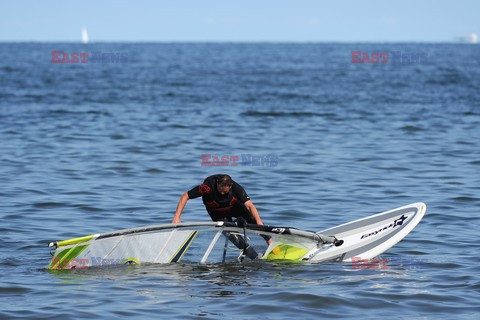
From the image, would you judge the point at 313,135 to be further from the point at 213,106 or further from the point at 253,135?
the point at 213,106

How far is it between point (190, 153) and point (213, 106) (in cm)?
1378

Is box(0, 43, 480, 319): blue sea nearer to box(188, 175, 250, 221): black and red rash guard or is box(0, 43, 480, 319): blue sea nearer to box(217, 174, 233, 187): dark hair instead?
box(188, 175, 250, 221): black and red rash guard

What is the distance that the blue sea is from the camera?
432 inches

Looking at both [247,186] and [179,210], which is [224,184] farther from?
[247,186]

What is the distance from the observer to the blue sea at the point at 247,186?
10961 millimetres

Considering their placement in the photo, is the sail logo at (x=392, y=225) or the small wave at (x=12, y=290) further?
the sail logo at (x=392, y=225)

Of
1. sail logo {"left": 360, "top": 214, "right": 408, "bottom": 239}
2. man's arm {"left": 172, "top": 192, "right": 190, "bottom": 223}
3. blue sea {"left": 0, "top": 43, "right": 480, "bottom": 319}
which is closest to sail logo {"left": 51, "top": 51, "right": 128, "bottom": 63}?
blue sea {"left": 0, "top": 43, "right": 480, "bottom": 319}

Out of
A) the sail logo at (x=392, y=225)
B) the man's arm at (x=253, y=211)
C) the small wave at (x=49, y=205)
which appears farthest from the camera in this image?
the small wave at (x=49, y=205)

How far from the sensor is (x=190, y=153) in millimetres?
25328

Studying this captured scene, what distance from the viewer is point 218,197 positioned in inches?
515

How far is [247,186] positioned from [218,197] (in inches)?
265

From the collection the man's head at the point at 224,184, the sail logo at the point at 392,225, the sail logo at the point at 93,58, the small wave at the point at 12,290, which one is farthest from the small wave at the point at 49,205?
the sail logo at the point at 93,58

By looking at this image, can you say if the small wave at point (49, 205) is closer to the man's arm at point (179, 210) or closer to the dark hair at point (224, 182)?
the man's arm at point (179, 210)

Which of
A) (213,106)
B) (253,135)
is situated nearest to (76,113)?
(213,106)
